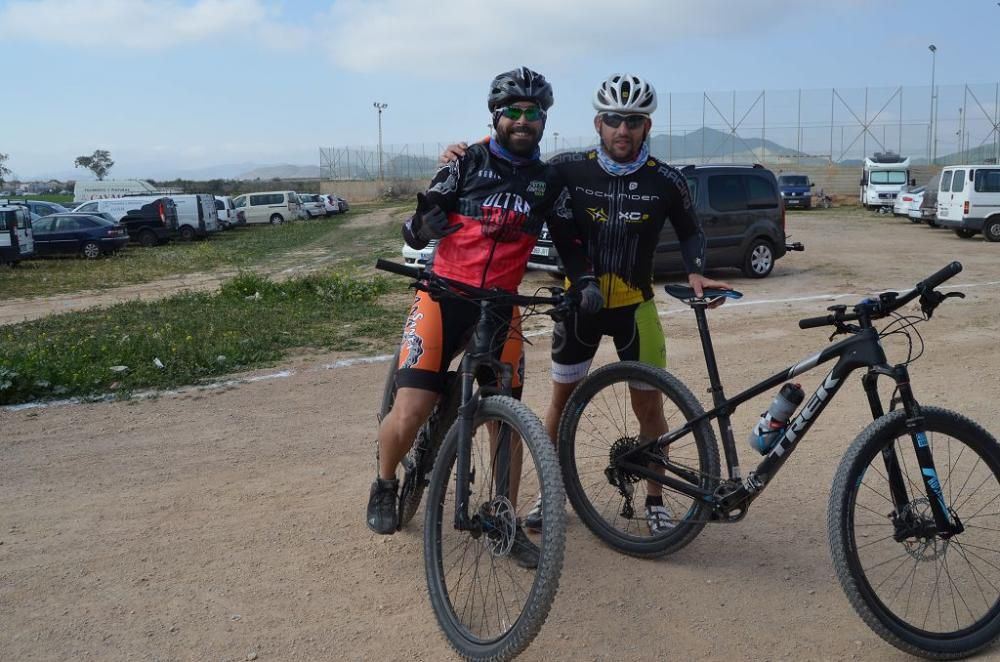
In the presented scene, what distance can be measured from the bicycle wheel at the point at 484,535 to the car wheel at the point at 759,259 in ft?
39.0

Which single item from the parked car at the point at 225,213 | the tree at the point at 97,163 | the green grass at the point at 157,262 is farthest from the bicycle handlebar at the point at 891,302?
the tree at the point at 97,163

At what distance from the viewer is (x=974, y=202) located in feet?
Result: 71.7

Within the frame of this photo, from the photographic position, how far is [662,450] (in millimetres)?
3975

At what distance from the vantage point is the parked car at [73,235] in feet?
83.0

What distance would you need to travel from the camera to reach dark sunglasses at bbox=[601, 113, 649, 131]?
3943 millimetres

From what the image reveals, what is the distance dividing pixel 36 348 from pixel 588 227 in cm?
625

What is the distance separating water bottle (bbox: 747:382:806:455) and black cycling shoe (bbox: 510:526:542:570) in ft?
3.24

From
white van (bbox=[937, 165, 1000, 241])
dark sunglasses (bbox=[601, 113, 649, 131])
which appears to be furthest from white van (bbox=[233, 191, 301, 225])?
dark sunglasses (bbox=[601, 113, 649, 131])

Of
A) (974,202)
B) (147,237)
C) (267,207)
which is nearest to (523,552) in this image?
(974,202)

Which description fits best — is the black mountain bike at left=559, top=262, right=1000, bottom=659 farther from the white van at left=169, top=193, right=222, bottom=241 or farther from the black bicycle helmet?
the white van at left=169, top=193, right=222, bottom=241

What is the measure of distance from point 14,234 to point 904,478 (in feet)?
75.3

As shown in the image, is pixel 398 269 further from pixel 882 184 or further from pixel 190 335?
pixel 882 184

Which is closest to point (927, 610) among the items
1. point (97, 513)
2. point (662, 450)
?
point (662, 450)

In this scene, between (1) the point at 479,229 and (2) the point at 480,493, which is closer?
(2) the point at 480,493
